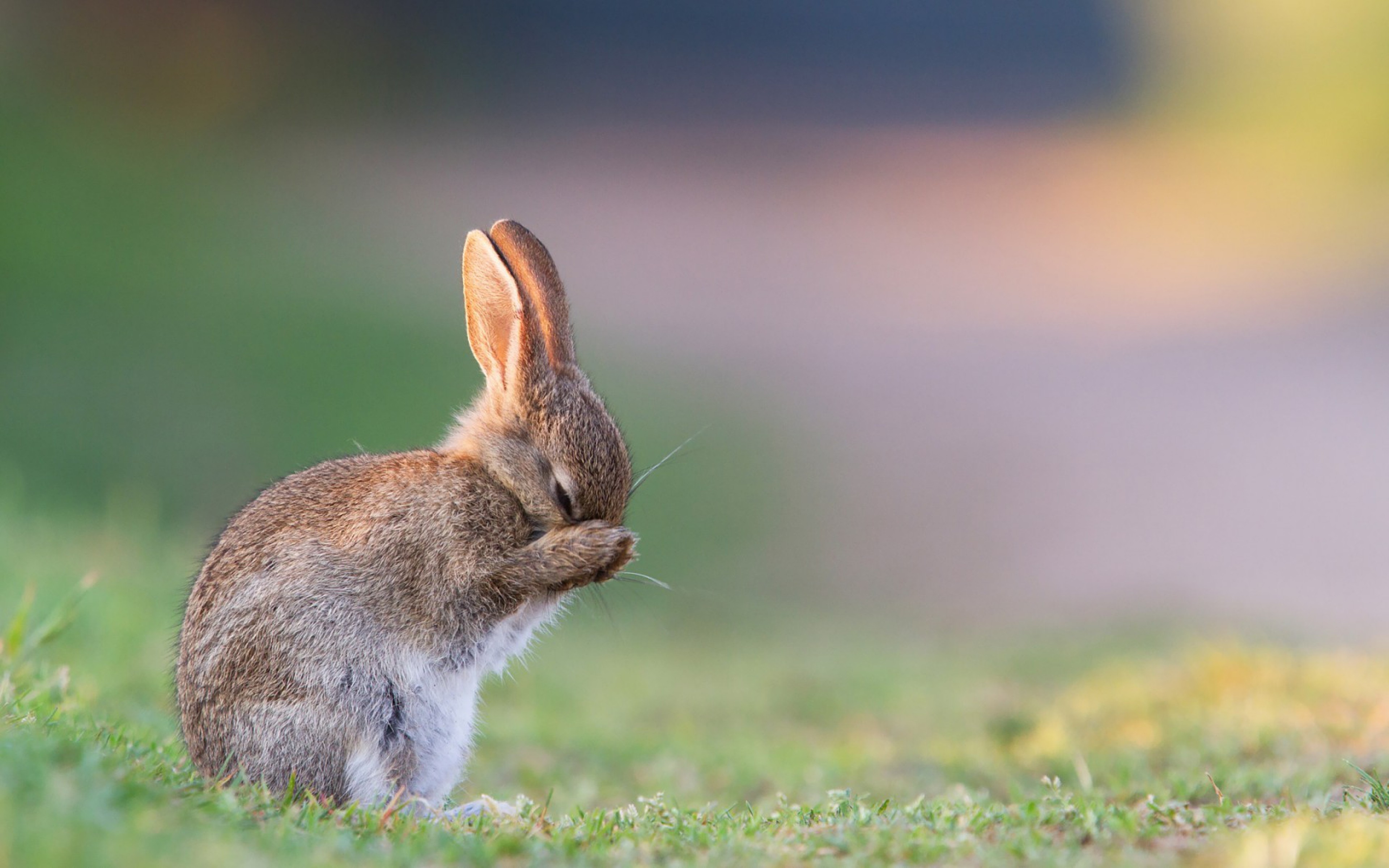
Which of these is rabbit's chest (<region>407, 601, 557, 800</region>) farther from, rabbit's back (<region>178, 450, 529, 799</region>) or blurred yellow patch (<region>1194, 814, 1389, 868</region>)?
blurred yellow patch (<region>1194, 814, 1389, 868</region>)

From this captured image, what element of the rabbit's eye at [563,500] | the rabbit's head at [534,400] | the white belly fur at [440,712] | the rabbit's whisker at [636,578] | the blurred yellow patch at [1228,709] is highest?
the rabbit's head at [534,400]

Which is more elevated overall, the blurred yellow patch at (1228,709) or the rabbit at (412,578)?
A: the rabbit at (412,578)

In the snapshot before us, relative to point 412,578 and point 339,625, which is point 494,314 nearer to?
point 412,578

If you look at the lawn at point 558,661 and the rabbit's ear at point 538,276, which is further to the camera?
the rabbit's ear at point 538,276

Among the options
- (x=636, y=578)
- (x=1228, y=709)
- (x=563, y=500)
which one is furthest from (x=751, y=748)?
(x=563, y=500)

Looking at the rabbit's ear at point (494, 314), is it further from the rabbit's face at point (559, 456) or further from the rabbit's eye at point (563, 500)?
the rabbit's eye at point (563, 500)

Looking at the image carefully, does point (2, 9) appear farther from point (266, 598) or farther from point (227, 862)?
point (227, 862)

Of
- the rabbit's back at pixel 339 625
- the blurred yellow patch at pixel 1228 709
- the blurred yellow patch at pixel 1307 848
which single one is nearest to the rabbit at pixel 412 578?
the rabbit's back at pixel 339 625
